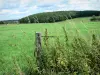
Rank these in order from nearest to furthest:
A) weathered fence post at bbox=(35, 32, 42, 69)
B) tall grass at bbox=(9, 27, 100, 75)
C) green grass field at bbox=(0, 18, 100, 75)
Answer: tall grass at bbox=(9, 27, 100, 75)
weathered fence post at bbox=(35, 32, 42, 69)
green grass field at bbox=(0, 18, 100, 75)

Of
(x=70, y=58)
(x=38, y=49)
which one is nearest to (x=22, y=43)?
(x=38, y=49)

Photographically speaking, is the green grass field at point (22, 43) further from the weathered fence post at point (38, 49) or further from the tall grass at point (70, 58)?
the tall grass at point (70, 58)

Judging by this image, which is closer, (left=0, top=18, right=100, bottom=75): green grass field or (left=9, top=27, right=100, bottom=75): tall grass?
(left=9, top=27, right=100, bottom=75): tall grass

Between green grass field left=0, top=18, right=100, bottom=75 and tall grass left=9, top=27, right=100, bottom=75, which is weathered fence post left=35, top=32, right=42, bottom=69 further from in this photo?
green grass field left=0, top=18, right=100, bottom=75

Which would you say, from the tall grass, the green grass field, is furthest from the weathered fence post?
the green grass field

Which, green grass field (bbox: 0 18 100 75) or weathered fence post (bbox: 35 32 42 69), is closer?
weathered fence post (bbox: 35 32 42 69)

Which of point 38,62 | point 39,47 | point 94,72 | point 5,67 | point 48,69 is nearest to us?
point 94,72

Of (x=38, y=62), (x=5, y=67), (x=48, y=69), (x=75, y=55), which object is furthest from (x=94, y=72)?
(x=5, y=67)

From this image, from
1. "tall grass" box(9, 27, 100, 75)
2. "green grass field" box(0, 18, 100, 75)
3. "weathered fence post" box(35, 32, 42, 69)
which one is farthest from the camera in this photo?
"green grass field" box(0, 18, 100, 75)

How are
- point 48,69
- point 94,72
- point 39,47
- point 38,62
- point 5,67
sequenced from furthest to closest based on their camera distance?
point 5,67 → point 39,47 → point 38,62 → point 48,69 → point 94,72

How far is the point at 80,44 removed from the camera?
829 centimetres

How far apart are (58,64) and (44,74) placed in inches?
20.6

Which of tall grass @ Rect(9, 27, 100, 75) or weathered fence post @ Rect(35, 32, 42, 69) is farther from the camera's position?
weathered fence post @ Rect(35, 32, 42, 69)

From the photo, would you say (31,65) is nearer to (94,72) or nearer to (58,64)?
(58,64)
